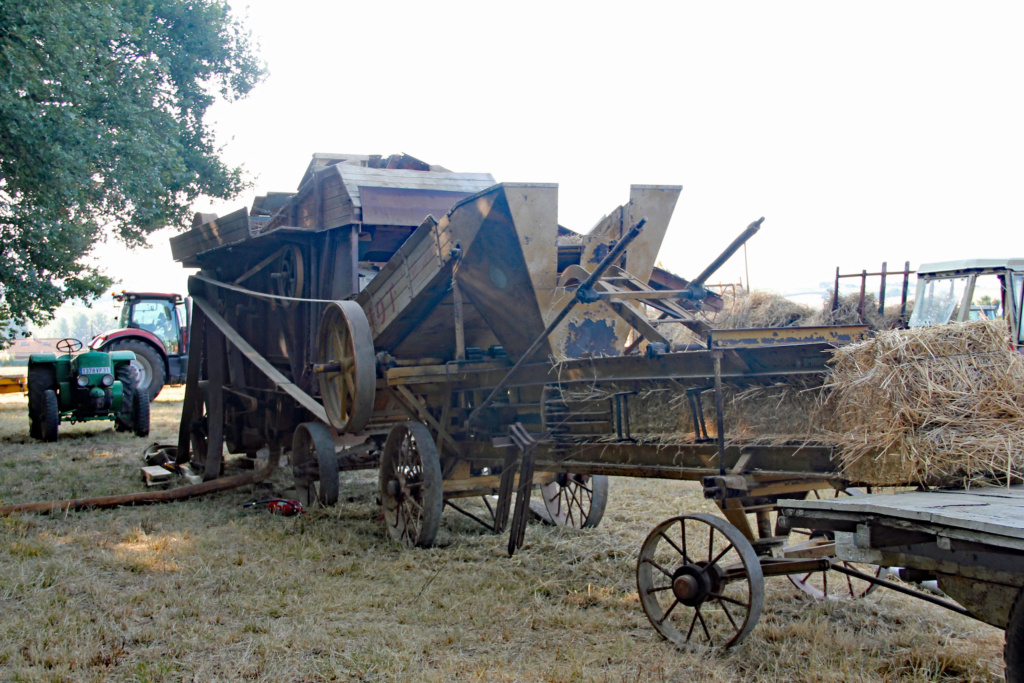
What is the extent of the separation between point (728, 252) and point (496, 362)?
241cm

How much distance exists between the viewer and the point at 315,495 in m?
7.17

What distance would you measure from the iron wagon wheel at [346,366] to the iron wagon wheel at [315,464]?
23.8 inches

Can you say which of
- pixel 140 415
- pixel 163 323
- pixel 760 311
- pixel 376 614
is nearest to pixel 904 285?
pixel 760 311

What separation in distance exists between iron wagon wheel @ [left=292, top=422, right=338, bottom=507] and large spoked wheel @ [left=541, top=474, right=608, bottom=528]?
1864 mm

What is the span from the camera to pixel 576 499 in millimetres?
6637

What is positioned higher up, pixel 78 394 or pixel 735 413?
pixel 735 413

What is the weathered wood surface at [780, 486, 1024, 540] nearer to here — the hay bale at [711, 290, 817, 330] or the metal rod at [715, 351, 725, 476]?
the metal rod at [715, 351, 725, 476]

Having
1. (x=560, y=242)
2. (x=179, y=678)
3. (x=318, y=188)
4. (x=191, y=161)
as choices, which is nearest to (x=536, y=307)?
(x=560, y=242)

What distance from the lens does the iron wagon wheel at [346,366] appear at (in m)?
5.63

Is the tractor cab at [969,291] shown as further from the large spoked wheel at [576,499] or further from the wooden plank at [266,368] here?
the wooden plank at [266,368]

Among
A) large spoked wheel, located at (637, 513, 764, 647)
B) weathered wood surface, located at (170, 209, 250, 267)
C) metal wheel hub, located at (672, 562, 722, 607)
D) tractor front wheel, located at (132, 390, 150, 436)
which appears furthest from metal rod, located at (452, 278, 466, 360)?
tractor front wheel, located at (132, 390, 150, 436)

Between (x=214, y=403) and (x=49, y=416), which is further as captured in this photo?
(x=49, y=416)

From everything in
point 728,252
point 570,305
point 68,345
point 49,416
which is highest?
point 728,252

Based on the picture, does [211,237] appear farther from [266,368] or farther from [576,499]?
[576,499]
